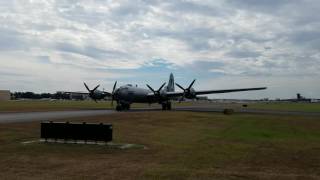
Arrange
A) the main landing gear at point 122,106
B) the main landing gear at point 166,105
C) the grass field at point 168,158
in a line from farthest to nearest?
the main landing gear at point 166,105 → the main landing gear at point 122,106 → the grass field at point 168,158

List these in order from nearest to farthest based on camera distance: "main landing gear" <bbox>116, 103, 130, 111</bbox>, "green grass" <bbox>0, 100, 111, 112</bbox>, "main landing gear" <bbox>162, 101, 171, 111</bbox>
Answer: "main landing gear" <bbox>116, 103, 130, 111</bbox>
"green grass" <bbox>0, 100, 111, 112</bbox>
"main landing gear" <bbox>162, 101, 171, 111</bbox>

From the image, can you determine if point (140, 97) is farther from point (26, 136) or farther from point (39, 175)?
point (39, 175)

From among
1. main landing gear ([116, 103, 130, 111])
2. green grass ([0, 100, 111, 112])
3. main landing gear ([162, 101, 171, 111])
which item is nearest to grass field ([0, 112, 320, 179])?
main landing gear ([116, 103, 130, 111])

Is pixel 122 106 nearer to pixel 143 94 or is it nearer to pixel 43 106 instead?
pixel 143 94

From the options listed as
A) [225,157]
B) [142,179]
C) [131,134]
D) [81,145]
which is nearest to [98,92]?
[131,134]

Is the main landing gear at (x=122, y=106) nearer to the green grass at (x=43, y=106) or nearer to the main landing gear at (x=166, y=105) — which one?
the main landing gear at (x=166, y=105)

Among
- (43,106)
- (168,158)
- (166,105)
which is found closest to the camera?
(168,158)

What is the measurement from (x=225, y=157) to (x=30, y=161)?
7.76 meters

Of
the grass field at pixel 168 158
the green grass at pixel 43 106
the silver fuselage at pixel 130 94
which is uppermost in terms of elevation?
the silver fuselage at pixel 130 94

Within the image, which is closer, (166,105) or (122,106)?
(122,106)

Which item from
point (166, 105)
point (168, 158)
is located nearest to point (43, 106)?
point (166, 105)

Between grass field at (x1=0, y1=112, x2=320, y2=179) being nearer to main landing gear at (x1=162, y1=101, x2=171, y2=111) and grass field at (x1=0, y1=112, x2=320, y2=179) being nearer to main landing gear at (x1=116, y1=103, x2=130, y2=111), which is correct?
main landing gear at (x1=116, y1=103, x2=130, y2=111)

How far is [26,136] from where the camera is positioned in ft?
79.2

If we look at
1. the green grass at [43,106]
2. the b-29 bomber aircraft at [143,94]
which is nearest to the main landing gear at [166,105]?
the b-29 bomber aircraft at [143,94]
